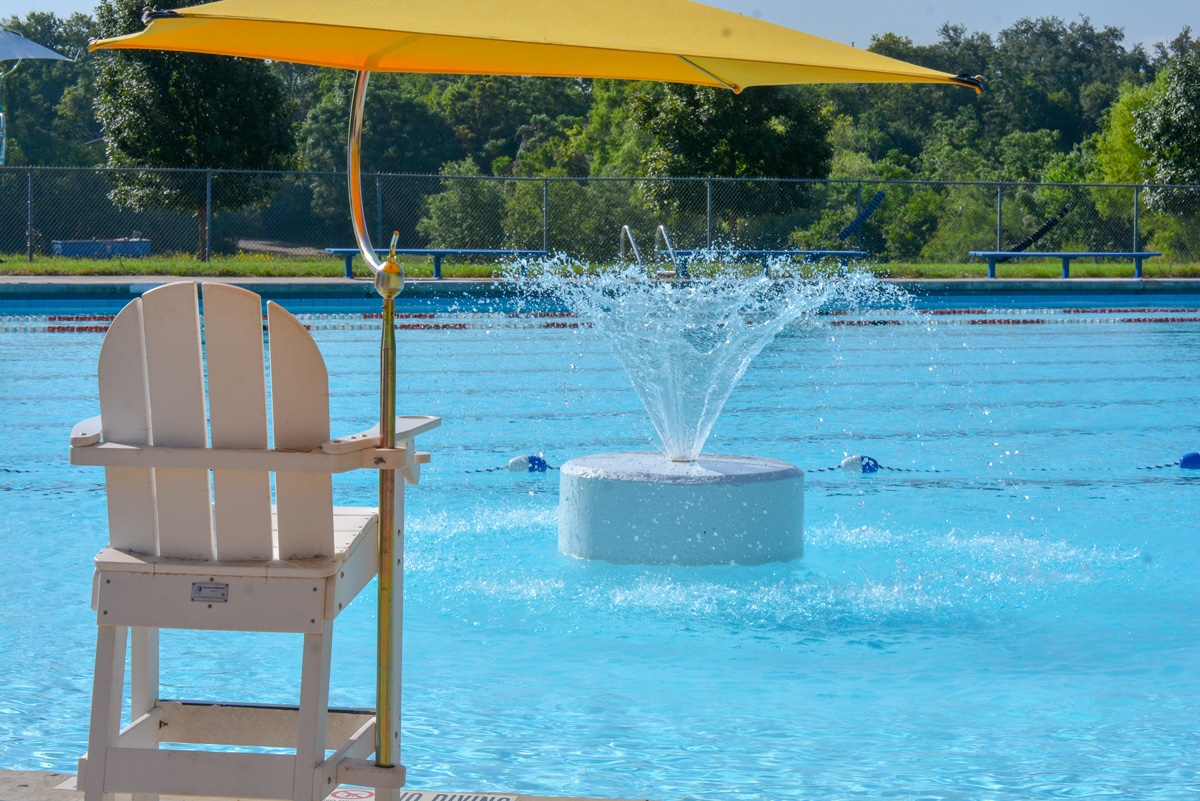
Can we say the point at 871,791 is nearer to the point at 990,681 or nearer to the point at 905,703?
the point at 905,703

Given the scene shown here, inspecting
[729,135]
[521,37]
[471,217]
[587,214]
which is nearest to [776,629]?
[521,37]

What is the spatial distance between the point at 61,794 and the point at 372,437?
0.93 m

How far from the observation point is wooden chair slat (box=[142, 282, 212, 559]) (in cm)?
254

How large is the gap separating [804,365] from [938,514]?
19.8ft

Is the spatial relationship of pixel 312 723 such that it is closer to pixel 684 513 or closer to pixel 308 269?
pixel 684 513

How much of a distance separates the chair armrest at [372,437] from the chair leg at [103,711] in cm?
53

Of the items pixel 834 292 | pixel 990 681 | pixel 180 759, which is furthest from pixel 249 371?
pixel 834 292

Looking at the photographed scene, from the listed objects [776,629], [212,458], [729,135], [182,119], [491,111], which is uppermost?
[491,111]

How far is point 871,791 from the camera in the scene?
3158 millimetres

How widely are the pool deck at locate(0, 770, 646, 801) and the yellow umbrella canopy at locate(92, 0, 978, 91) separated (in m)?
1.47

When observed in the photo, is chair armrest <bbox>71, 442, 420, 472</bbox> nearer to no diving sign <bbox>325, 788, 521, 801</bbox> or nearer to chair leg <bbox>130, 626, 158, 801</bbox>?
chair leg <bbox>130, 626, 158, 801</bbox>

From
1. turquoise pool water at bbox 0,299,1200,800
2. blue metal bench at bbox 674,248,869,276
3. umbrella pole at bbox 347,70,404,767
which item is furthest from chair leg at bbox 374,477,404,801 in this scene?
blue metal bench at bbox 674,248,869,276

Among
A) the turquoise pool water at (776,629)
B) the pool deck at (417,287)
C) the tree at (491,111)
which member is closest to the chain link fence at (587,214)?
the pool deck at (417,287)

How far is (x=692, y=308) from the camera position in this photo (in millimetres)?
19172
